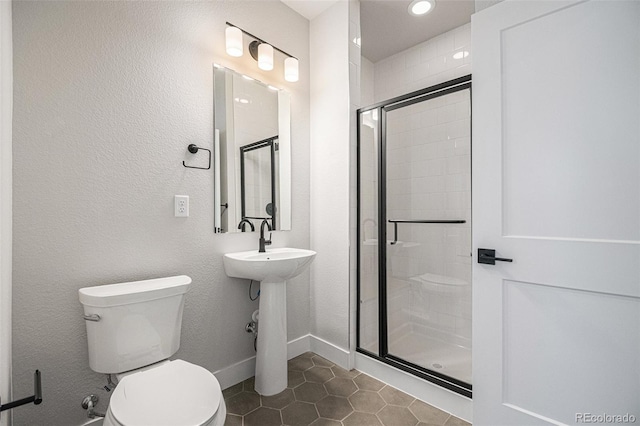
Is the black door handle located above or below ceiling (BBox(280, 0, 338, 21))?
below

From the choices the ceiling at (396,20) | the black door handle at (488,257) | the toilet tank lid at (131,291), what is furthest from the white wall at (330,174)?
the toilet tank lid at (131,291)

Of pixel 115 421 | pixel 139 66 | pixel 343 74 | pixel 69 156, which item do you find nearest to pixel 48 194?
pixel 69 156

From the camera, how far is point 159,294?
139 centimetres

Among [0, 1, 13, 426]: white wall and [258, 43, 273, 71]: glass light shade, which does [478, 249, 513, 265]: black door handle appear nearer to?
[258, 43, 273, 71]: glass light shade

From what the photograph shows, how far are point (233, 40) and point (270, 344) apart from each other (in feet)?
6.16

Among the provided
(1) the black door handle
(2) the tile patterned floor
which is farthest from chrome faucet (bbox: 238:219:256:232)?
(1) the black door handle

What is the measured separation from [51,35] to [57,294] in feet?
3.73

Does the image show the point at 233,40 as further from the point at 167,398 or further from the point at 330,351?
the point at 330,351

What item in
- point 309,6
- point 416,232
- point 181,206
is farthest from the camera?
point 416,232

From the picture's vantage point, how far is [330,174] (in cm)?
225

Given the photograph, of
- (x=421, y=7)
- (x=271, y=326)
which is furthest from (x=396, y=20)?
(x=271, y=326)

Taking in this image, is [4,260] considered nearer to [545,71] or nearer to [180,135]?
[180,135]

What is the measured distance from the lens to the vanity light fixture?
6.09ft

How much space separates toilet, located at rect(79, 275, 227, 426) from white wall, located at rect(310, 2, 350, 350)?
107 cm
